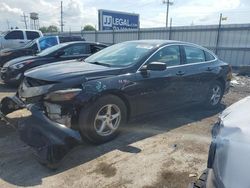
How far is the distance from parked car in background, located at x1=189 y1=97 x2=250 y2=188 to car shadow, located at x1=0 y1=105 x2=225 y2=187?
1.96m

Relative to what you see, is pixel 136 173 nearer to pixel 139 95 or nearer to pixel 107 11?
pixel 139 95

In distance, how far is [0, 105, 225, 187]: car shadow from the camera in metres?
3.14

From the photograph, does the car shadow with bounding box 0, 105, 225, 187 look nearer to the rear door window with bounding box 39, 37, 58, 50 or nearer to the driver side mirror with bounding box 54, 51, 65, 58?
the driver side mirror with bounding box 54, 51, 65, 58

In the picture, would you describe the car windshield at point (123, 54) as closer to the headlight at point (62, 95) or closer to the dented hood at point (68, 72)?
the dented hood at point (68, 72)

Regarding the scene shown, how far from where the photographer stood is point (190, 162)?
11.7 feet

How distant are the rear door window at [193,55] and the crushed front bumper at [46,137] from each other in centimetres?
296

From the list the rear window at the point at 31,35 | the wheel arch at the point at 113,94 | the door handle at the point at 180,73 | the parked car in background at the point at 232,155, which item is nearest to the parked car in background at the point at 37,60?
the door handle at the point at 180,73

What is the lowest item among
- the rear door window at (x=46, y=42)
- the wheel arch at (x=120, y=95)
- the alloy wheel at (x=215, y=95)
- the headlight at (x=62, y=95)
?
the alloy wheel at (x=215, y=95)

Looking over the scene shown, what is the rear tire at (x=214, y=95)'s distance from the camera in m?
5.87

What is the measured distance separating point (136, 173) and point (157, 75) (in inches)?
74.3

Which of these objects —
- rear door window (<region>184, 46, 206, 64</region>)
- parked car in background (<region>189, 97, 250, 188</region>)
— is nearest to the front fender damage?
parked car in background (<region>189, 97, 250, 188</region>)

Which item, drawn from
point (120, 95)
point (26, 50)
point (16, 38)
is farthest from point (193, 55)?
point (16, 38)

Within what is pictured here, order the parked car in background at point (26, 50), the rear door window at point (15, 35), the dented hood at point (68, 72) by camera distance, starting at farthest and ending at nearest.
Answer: the rear door window at point (15, 35) < the parked car in background at point (26, 50) < the dented hood at point (68, 72)

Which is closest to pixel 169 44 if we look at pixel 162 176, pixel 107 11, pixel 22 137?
pixel 162 176
